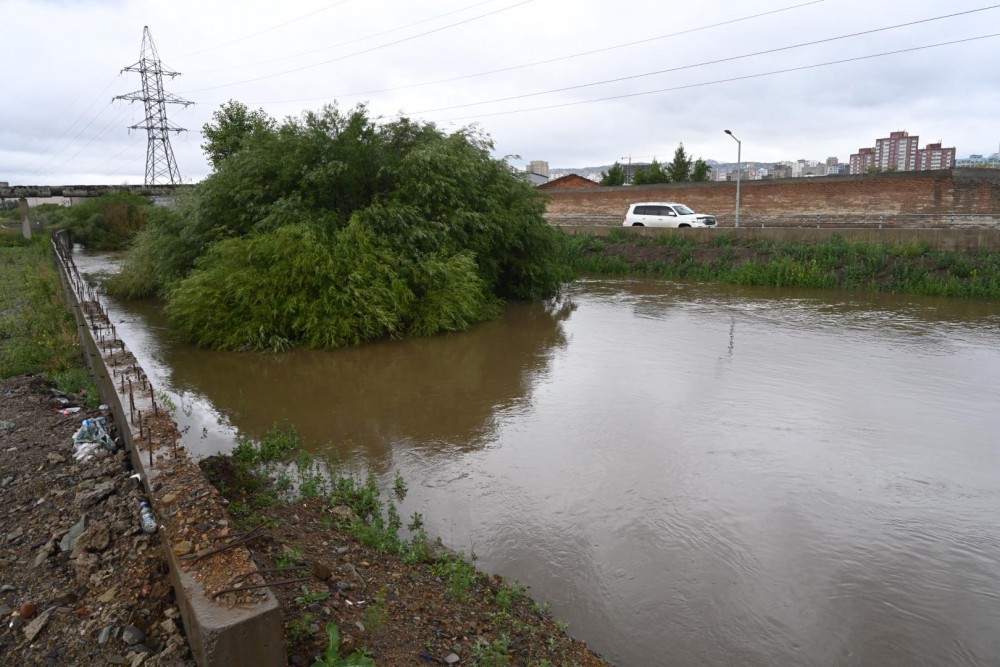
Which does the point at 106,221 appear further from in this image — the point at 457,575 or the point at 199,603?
the point at 199,603

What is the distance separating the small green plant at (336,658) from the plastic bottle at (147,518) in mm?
2070

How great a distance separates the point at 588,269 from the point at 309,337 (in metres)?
15.3

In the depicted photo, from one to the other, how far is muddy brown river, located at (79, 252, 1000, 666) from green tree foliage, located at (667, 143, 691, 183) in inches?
1485

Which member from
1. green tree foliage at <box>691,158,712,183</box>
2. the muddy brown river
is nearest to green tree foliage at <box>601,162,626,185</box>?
green tree foliage at <box>691,158,712,183</box>

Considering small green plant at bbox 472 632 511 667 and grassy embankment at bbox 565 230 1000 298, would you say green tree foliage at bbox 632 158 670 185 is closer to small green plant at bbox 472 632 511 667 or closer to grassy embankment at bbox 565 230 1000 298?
grassy embankment at bbox 565 230 1000 298

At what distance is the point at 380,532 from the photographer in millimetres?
5305

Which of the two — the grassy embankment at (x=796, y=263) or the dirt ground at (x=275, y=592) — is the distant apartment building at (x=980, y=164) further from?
the dirt ground at (x=275, y=592)

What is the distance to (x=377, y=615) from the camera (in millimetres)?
3914

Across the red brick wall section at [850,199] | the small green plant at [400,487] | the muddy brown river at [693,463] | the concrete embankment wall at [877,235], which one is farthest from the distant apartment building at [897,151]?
the small green plant at [400,487]

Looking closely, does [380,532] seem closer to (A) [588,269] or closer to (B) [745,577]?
(B) [745,577]

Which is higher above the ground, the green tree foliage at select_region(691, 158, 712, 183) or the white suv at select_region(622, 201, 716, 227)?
the green tree foliage at select_region(691, 158, 712, 183)

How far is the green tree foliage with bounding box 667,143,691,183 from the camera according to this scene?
50.2 m

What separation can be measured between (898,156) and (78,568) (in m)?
130

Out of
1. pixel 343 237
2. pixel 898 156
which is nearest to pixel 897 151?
pixel 898 156
